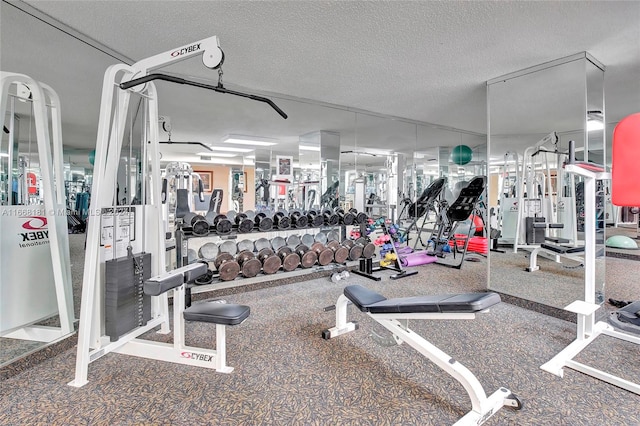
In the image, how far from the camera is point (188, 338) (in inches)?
95.4

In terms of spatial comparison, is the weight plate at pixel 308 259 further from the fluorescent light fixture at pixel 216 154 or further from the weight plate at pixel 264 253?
the fluorescent light fixture at pixel 216 154

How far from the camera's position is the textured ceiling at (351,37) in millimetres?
2219

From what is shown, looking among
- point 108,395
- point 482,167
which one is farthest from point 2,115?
point 482,167

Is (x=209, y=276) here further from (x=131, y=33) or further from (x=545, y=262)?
(x=545, y=262)

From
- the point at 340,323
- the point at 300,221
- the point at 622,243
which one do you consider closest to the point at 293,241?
the point at 300,221

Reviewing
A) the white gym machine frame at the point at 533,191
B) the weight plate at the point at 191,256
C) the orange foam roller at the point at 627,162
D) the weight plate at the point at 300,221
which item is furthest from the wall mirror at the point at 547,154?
the weight plate at the point at 191,256

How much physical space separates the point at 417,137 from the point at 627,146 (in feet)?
16.0

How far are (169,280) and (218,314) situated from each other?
1.27 ft

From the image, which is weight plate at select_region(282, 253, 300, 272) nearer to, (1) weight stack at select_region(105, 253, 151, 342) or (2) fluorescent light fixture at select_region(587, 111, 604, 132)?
(1) weight stack at select_region(105, 253, 151, 342)

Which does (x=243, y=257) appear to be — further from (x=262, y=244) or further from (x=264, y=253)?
(x=262, y=244)

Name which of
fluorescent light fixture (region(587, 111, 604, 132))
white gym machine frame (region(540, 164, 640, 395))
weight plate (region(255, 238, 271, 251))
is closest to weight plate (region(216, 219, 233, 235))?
weight plate (region(255, 238, 271, 251))

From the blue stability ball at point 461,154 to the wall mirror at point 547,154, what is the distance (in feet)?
6.45

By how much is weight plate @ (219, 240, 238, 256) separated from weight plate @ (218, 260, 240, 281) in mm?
445

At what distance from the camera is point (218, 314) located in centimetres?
185
